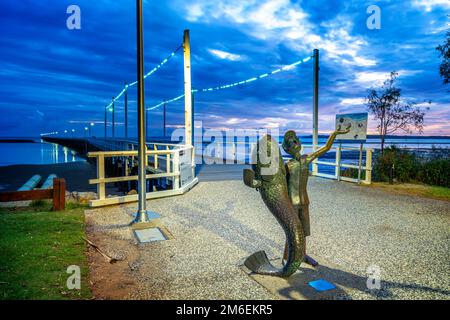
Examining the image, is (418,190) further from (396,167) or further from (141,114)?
(141,114)

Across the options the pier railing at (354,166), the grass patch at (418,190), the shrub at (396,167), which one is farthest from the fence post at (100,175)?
the shrub at (396,167)

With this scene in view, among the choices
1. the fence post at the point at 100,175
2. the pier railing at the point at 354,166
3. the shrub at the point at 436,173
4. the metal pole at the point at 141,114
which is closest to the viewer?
the metal pole at the point at 141,114

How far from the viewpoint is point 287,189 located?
3.71 m

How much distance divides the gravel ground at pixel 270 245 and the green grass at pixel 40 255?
1.49 ft

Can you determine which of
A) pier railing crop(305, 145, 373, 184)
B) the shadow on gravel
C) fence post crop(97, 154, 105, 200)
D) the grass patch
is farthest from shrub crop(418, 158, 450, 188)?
fence post crop(97, 154, 105, 200)

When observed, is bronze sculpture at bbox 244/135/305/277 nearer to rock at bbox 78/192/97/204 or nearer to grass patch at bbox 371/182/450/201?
rock at bbox 78/192/97/204

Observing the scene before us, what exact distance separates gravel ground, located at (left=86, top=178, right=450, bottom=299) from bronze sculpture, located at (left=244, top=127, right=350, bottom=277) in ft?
1.52

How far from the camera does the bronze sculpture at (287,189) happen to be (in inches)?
133

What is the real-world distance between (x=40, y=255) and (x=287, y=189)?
331 cm

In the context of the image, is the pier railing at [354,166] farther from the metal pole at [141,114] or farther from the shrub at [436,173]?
the metal pole at [141,114]

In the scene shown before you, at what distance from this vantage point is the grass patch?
9305mm
